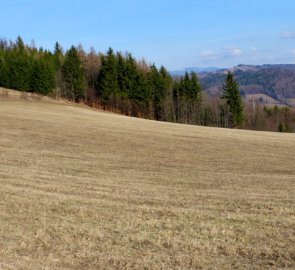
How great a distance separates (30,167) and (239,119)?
72.1 m

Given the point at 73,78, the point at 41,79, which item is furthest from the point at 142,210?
the point at 73,78

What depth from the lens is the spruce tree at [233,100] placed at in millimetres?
86062

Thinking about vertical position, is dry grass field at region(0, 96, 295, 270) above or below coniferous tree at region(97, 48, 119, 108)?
below

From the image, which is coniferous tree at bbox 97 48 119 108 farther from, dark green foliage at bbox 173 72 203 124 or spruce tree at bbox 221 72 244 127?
spruce tree at bbox 221 72 244 127

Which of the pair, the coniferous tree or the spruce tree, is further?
the coniferous tree

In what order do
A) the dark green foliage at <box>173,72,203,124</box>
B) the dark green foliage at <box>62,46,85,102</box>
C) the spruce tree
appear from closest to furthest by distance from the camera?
1. the spruce tree
2. the dark green foliage at <box>62,46,85,102</box>
3. the dark green foliage at <box>173,72,203,124</box>

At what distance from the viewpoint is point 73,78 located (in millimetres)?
91688

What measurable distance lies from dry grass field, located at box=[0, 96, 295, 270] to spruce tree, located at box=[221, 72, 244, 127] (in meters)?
58.9

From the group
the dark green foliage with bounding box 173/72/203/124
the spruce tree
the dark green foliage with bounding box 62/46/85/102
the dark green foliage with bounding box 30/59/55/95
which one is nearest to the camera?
the dark green foliage with bounding box 30/59/55/95

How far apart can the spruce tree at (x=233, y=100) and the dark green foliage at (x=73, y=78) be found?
29469 millimetres

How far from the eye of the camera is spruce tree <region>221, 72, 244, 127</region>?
86.1 metres

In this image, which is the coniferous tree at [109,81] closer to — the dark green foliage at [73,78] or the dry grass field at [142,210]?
the dark green foliage at [73,78]

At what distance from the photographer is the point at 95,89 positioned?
101m

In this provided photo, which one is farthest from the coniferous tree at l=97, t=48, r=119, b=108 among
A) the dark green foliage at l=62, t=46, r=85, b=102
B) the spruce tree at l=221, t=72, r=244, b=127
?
the spruce tree at l=221, t=72, r=244, b=127
